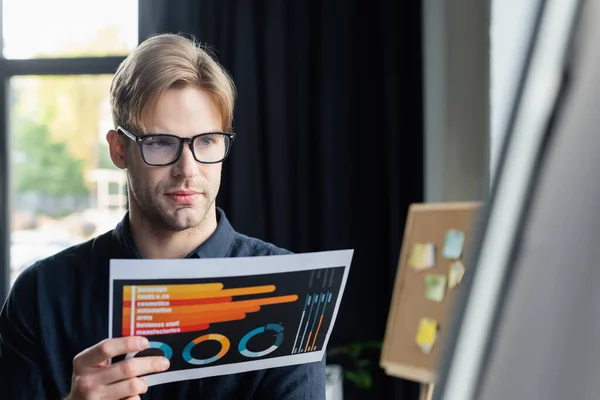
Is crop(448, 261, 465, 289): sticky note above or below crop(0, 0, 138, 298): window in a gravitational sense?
below

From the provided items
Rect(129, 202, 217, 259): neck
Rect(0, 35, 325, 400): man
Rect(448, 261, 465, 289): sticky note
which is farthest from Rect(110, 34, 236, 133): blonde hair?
Rect(448, 261, 465, 289): sticky note

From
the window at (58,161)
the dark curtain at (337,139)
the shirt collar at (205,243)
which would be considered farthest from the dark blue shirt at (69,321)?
the window at (58,161)

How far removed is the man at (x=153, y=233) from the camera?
0.86 meters

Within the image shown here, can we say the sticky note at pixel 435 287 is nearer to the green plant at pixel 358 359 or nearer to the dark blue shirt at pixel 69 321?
the green plant at pixel 358 359

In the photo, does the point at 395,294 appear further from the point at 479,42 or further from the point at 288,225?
the point at 479,42

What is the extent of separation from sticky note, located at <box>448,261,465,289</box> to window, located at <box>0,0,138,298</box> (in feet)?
3.44

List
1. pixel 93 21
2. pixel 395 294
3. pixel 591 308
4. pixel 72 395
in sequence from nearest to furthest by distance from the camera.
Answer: pixel 591 308, pixel 72 395, pixel 395 294, pixel 93 21

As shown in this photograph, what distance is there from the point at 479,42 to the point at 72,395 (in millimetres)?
1538

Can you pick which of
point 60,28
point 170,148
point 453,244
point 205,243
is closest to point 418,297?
point 453,244

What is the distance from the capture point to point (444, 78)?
1.91 meters

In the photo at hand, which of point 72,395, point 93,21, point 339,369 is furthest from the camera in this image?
point 93,21

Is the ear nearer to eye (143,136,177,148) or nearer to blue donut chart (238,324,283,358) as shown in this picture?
eye (143,136,177,148)

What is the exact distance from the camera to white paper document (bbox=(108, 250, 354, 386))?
0.64 meters

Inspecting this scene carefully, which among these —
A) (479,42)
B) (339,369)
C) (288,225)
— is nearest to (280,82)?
(288,225)
